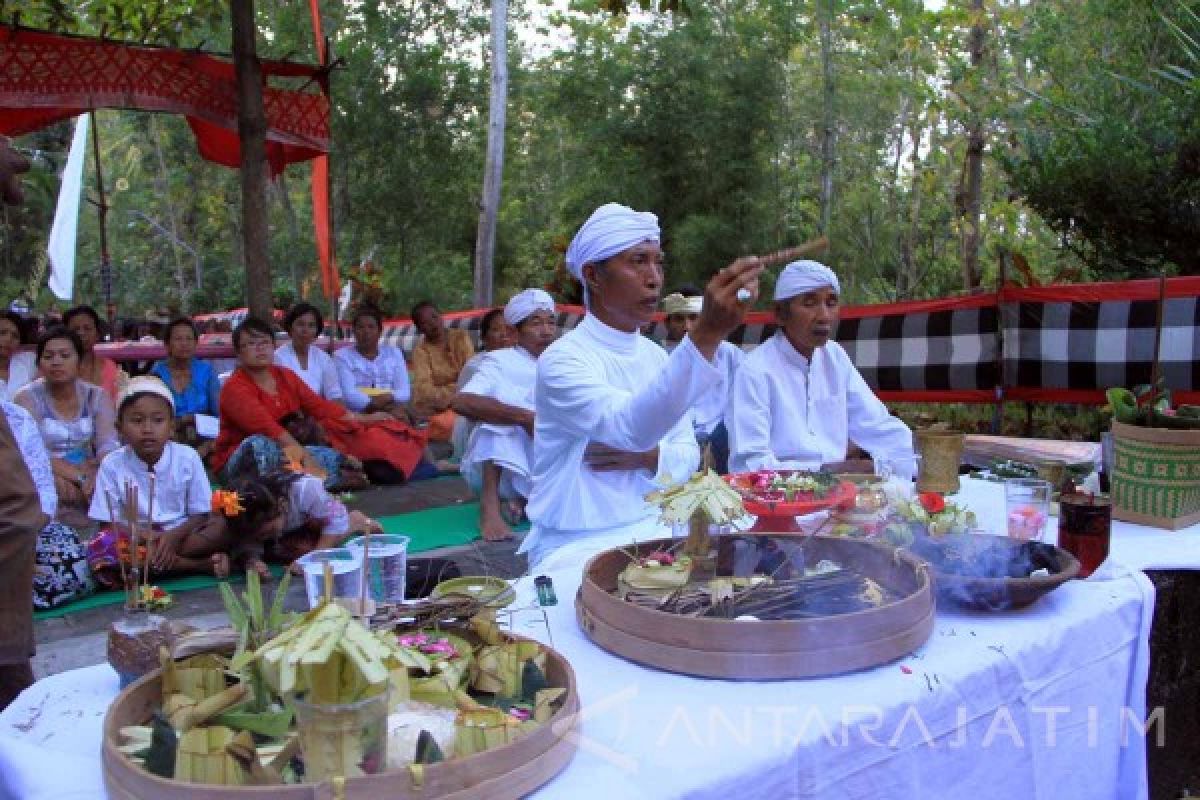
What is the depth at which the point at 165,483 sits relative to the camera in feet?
16.5

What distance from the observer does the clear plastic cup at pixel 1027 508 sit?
2430 millimetres

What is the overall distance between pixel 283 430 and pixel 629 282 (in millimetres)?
4477

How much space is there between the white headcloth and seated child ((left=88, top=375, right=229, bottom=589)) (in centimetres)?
303

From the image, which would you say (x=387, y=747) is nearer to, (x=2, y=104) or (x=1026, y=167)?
(x=1026, y=167)

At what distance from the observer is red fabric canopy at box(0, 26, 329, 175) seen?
22.9 feet

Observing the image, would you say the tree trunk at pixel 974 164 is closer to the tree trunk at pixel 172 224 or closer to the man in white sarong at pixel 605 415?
the man in white sarong at pixel 605 415

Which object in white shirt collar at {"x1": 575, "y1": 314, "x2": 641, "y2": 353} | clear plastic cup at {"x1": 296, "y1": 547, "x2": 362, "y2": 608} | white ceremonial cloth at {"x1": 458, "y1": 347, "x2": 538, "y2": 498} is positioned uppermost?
white shirt collar at {"x1": 575, "y1": 314, "x2": 641, "y2": 353}

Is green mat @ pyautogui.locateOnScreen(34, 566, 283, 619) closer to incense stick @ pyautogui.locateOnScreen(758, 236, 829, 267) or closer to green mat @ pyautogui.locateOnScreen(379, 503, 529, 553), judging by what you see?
green mat @ pyautogui.locateOnScreen(379, 503, 529, 553)

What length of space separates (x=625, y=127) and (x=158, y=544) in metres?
11.5

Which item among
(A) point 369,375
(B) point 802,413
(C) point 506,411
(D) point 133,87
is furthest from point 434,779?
(A) point 369,375

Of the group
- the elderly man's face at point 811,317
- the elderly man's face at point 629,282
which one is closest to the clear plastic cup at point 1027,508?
the elderly man's face at point 629,282

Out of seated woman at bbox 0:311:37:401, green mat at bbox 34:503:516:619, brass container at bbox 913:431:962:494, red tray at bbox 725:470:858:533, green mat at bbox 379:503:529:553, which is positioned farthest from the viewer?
seated woman at bbox 0:311:37:401

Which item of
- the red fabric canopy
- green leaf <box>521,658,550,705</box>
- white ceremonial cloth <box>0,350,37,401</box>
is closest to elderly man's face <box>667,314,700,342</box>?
the red fabric canopy

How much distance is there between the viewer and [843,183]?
742 inches
